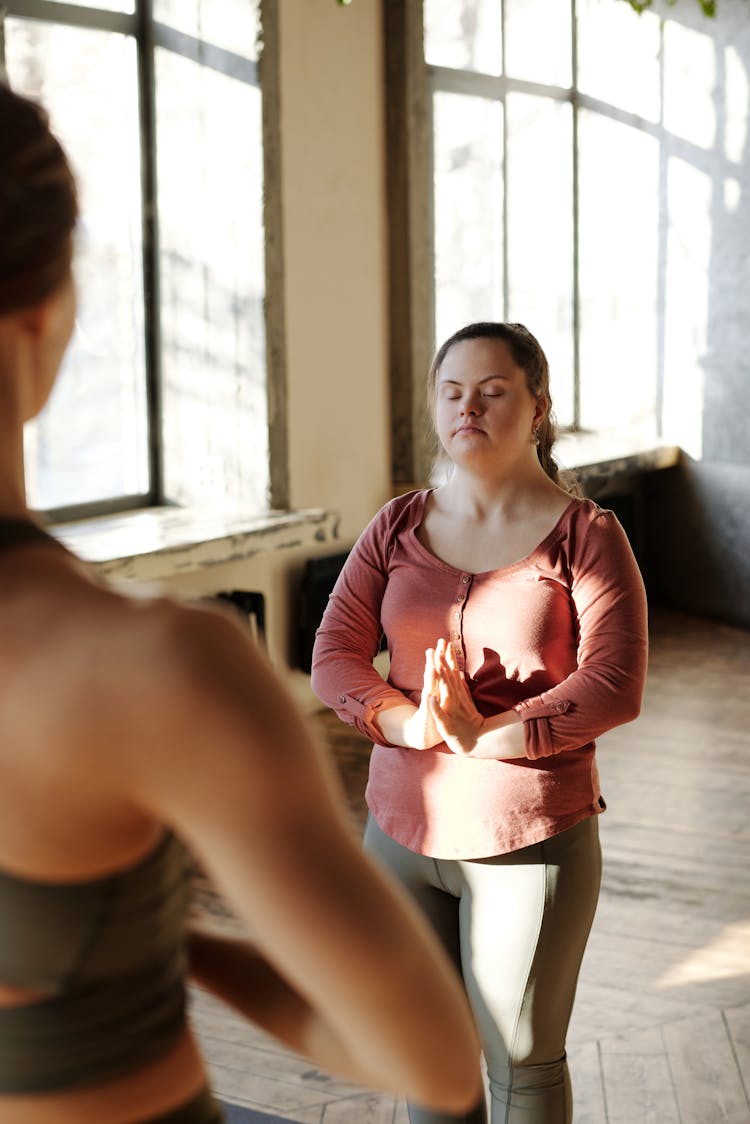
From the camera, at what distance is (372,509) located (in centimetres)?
564

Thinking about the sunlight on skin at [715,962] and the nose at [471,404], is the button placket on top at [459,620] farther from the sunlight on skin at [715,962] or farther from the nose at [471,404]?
the sunlight on skin at [715,962]

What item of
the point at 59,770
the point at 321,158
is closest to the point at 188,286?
the point at 321,158

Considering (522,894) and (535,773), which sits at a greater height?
(535,773)

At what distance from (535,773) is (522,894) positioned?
0.17 meters

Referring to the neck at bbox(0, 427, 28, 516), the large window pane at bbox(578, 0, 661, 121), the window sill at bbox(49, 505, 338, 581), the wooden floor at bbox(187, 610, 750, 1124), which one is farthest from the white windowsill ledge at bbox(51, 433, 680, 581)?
the large window pane at bbox(578, 0, 661, 121)

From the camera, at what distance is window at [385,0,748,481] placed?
21.9 feet

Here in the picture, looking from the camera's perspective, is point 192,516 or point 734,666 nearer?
point 192,516

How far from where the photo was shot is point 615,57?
759 centimetres

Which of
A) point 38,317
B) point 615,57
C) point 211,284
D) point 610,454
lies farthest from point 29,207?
point 615,57

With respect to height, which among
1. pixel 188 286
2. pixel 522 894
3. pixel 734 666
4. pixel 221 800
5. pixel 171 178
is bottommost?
pixel 734 666

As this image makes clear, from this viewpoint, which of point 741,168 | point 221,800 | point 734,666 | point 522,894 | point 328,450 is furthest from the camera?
point 741,168

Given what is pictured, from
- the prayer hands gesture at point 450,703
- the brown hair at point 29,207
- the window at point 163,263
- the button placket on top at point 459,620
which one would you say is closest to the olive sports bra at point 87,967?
the brown hair at point 29,207

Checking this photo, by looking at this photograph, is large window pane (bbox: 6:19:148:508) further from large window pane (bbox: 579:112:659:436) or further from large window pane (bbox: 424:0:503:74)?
large window pane (bbox: 579:112:659:436)

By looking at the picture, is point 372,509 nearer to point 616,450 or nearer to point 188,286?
point 188,286
